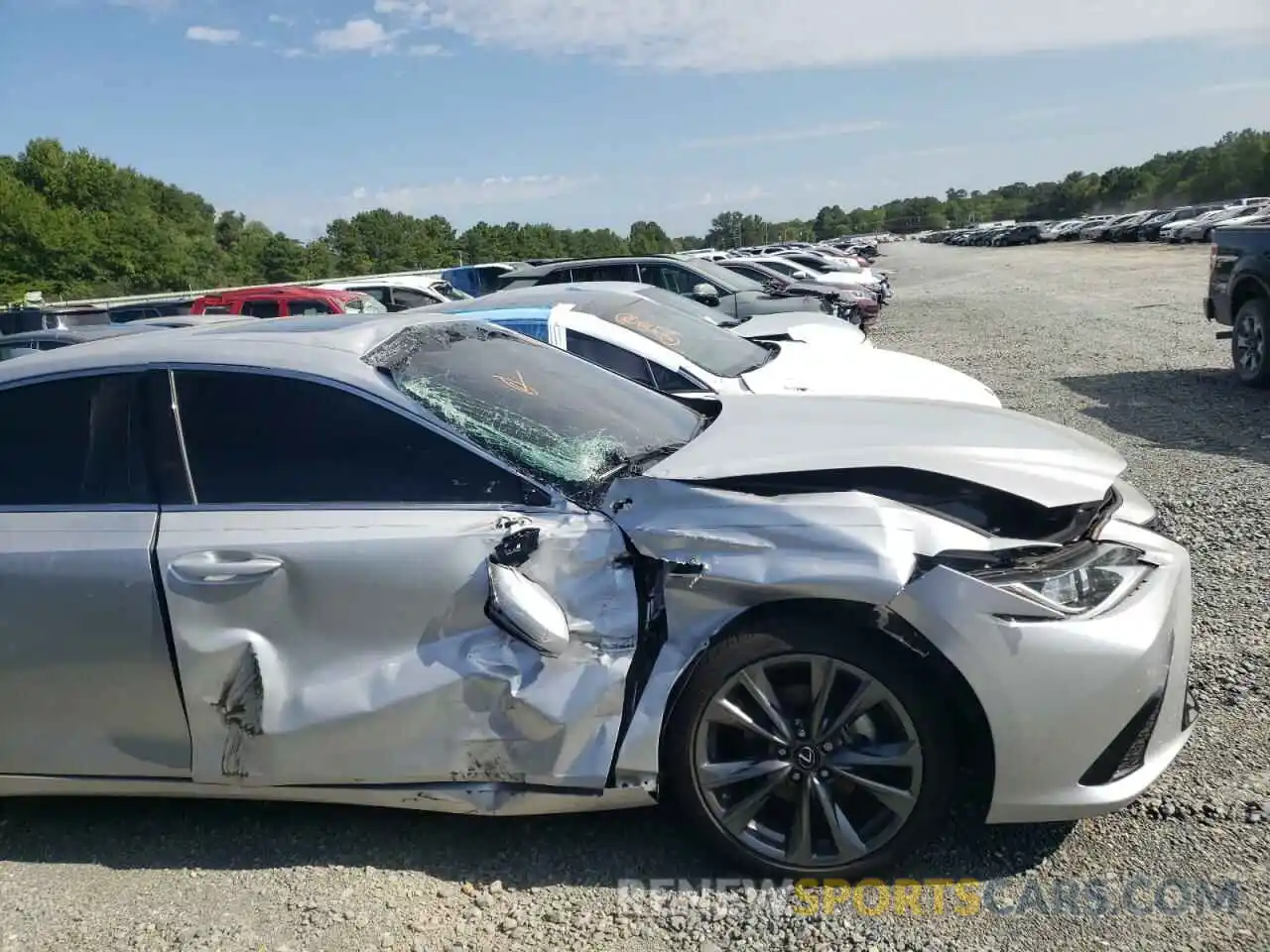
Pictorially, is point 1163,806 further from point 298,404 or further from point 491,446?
point 298,404

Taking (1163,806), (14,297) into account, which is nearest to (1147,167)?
(14,297)

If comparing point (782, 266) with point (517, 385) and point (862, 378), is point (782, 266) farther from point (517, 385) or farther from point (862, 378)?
point (517, 385)

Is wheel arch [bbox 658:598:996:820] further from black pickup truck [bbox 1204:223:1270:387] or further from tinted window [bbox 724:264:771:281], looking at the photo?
tinted window [bbox 724:264:771:281]

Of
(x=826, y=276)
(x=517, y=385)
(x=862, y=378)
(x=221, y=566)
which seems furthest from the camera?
(x=826, y=276)

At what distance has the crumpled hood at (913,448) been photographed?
2.93 meters

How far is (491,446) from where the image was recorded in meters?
3.01

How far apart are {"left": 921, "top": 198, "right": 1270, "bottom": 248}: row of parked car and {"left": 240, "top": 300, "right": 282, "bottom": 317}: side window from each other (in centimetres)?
2363

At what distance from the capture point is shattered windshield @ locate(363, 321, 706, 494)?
306cm

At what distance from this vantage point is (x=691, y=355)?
700cm

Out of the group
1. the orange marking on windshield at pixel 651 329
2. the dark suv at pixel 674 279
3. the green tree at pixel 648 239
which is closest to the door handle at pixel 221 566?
the orange marking on windshield at pixel 651 329

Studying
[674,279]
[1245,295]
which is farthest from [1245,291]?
[674,279]

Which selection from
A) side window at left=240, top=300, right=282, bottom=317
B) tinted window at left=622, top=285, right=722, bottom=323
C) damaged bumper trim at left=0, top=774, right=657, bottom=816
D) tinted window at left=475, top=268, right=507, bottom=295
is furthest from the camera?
tinted window at left=475, top=268, right=507, bottom=295

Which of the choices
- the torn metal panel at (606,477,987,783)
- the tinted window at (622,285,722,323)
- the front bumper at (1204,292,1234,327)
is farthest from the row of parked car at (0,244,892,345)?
the torn metal panel at (606,477,987,783)

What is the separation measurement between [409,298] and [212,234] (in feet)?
237
